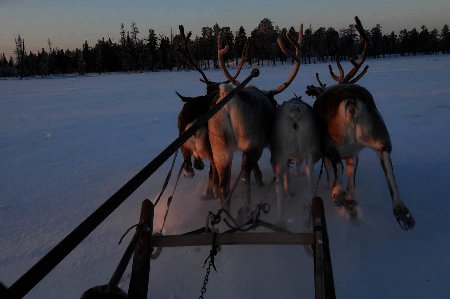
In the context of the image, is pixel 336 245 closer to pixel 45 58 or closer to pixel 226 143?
pixel 226 143

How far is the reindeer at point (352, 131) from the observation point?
3.73 m

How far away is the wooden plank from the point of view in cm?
263

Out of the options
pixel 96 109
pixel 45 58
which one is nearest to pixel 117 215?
pixel 96 109

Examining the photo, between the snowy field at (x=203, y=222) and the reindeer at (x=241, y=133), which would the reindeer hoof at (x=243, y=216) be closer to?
the reindeer at (x=241, y=133)

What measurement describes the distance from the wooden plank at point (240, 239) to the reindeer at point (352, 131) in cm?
148

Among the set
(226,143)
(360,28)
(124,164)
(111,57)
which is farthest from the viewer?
(111,57)

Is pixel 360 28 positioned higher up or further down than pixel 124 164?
higher up

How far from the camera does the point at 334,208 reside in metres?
4.58

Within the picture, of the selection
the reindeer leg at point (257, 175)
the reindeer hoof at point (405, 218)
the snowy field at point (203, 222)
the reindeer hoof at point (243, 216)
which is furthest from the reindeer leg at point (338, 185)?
the reindeer leg at point (257, 175)

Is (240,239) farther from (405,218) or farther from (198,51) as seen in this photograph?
(198,51)

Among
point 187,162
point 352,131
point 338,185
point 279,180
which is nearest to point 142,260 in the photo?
point 279,180

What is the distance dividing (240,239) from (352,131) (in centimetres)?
180

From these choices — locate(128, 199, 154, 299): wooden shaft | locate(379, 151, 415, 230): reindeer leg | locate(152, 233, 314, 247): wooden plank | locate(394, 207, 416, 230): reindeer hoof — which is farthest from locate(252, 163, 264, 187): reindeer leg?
locate(152, 233, 314, 247): wooden plank

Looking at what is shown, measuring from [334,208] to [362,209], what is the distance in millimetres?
301
